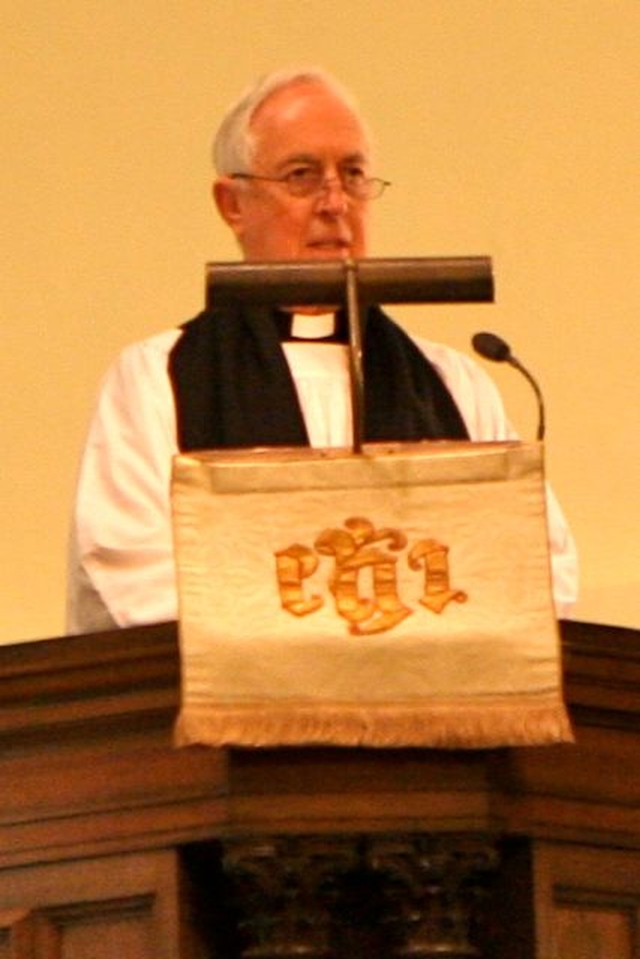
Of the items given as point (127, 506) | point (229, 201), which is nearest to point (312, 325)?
point (229, 201)

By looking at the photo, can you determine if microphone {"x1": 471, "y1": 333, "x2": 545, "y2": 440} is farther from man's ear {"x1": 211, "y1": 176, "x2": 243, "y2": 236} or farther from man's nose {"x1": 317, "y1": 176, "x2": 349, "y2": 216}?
man's ear {"x1": 211, "y1": 176, "x2": 243, "y2": 236}

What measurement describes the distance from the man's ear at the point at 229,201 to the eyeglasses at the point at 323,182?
0.54 feet

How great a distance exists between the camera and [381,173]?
8.99 m

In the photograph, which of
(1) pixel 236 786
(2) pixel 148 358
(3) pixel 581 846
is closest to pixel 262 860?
(1) pixel 236 786

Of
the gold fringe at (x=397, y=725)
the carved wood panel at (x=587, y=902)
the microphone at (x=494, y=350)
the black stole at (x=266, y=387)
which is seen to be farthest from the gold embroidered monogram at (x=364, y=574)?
the black stole at (x=266, y=387)

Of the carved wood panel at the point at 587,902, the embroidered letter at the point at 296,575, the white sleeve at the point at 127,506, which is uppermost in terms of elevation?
the white sleeve at the point at 127,506

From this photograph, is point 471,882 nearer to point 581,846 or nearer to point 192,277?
point 581,846

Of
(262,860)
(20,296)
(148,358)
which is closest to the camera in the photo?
(262,860)

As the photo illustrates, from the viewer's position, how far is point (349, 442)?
7.15m

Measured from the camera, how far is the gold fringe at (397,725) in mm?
5703

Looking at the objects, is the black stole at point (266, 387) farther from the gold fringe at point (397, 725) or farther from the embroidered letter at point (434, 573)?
the gold fringe at point (397, 725)

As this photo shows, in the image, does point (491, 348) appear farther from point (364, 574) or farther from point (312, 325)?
point (312, 325)

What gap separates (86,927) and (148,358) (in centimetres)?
144

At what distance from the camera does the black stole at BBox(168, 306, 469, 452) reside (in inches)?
269
